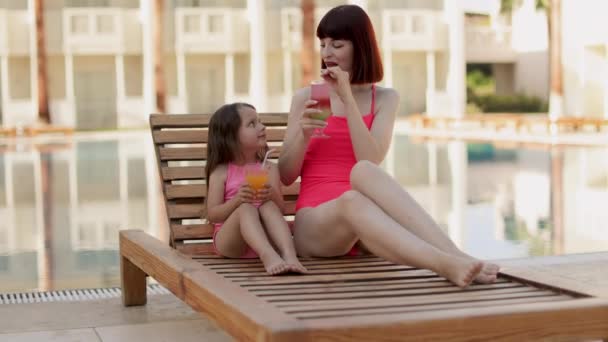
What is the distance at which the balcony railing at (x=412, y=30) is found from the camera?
3459cm

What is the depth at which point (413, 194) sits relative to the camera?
11.7m

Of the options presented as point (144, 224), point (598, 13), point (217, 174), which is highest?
point (598, 13)

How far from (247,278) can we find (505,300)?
96 centimetres

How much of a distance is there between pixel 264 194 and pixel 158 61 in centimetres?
2565

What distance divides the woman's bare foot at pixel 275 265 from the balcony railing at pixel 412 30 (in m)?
31.1

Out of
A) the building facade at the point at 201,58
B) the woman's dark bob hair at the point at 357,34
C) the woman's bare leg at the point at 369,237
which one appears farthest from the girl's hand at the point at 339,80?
the building facade at the point at 201,58

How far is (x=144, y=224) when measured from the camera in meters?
9.37

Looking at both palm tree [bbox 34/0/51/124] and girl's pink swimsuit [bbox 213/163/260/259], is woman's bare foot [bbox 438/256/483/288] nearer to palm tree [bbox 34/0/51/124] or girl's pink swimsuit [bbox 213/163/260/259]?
girl's pink swimsuit [bbox 213/163/260/259]

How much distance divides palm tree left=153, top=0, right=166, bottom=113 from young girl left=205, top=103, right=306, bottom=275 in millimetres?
24298

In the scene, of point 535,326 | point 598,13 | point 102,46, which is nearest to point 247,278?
point 535,326

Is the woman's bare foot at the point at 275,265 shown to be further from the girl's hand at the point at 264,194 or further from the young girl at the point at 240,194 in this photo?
the girl's hand at the point at 264,194

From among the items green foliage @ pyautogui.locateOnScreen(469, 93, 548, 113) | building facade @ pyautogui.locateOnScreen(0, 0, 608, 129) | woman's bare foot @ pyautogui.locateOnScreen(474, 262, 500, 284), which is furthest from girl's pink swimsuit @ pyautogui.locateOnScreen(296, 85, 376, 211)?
green foliage @ pyautogui.locateOnScreen(469, 93, 548, 113)

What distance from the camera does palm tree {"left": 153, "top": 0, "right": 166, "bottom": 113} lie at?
2858 centimetres

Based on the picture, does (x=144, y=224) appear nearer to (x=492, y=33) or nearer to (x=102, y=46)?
(x=102, y=46)
